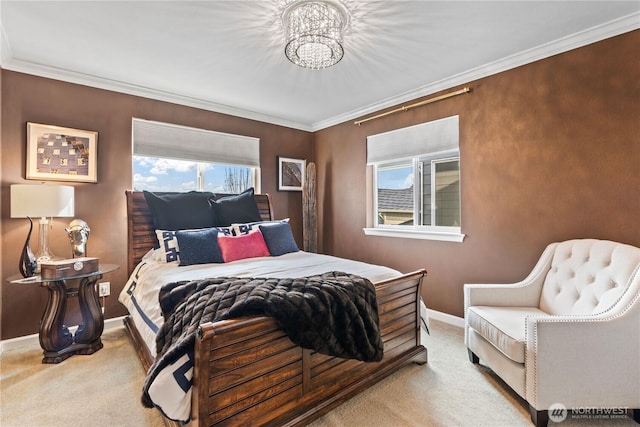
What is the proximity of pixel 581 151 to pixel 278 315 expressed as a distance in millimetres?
2536

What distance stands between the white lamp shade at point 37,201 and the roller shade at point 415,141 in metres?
3.14

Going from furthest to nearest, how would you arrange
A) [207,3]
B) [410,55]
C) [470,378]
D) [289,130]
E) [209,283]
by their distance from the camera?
[289,130] < [410,55] < [470,378] < [207,3] < [209,283]

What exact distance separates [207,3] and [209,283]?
5.62ft

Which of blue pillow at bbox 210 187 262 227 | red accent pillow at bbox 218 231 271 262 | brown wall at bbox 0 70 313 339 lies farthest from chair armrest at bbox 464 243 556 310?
brown wall at bbox 0 70 313 339

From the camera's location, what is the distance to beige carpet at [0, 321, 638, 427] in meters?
1.69

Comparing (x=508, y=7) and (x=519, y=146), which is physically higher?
(x=508, y=7)

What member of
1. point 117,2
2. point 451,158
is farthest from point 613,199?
point 117,2

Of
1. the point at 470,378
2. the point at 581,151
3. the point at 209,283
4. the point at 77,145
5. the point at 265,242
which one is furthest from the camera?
the point at 265,242

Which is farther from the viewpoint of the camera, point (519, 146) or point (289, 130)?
point (289, 130)

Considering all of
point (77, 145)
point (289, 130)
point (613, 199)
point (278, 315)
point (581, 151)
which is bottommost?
point (278, 315)

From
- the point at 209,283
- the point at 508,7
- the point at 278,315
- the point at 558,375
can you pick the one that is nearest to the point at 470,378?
the point at 558,375

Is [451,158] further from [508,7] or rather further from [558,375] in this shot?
[558,375]

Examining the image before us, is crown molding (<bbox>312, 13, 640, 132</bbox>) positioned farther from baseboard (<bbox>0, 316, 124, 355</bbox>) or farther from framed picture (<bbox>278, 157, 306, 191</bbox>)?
baseboard (<bbox>0, 316, 124, 355</bbox>)

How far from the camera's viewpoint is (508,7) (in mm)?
1952
